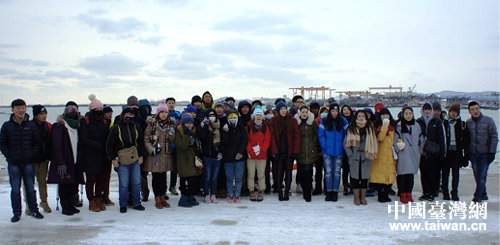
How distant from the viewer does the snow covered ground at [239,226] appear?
13.6 ft

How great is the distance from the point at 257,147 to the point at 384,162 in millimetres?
2158

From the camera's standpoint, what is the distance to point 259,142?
19.3 feet

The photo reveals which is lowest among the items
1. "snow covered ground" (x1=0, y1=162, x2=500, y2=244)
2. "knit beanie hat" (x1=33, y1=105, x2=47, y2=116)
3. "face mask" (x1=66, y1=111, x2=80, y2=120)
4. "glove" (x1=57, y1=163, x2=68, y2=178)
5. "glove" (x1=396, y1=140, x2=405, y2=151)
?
"snow covered ground" (x1=0, y1=162, x2=500, y2=244)

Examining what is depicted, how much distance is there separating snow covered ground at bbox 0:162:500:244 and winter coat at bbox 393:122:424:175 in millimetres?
757

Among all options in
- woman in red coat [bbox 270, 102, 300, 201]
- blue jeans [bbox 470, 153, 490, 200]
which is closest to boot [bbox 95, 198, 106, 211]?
woman in red coat [bbox 270, 102, 300, 201]

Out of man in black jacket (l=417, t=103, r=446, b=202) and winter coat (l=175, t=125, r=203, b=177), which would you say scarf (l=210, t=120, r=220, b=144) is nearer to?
winter coat (l=175, t=125, r=203, b=177)

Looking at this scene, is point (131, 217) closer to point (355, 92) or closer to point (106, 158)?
point (106, 158)

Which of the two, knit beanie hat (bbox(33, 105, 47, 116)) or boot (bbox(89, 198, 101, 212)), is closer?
knit beanie hat (bbox(33, 105, 47, 116))

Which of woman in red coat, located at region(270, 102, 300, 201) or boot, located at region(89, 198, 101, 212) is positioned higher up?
woman in red coat, located at region(270, 102, 300, 201)

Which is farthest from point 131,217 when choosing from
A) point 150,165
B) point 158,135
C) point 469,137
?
point 469,137

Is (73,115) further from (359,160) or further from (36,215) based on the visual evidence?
(359,160)

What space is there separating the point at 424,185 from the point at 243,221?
11.3 ft

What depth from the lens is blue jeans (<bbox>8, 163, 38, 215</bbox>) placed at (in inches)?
189

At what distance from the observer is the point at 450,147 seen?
598 centimetres
